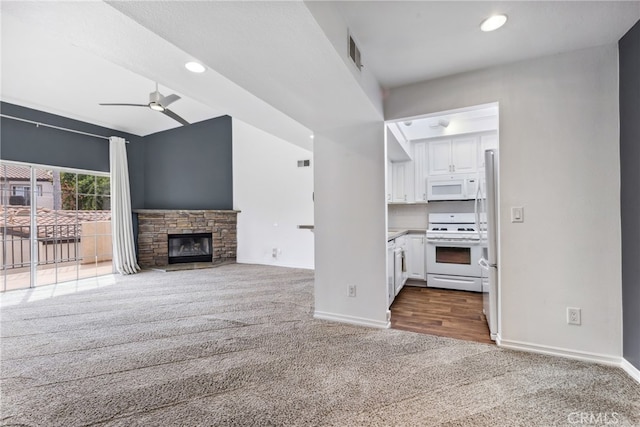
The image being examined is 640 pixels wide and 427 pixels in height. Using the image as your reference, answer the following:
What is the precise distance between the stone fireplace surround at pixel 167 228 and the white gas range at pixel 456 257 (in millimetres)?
4721

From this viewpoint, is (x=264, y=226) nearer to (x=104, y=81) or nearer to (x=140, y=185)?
(x=140, y=185)

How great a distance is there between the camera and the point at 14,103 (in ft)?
14.4

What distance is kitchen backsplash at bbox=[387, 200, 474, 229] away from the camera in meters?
4.54

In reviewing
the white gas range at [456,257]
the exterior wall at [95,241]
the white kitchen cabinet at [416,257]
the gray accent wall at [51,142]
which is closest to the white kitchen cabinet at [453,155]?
the white gas range at [456,257]

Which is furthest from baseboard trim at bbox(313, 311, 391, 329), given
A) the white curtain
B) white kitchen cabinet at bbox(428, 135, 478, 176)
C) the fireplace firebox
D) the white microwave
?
the white curtain

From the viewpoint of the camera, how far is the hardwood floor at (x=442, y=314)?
2.69m

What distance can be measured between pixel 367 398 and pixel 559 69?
2.81 m

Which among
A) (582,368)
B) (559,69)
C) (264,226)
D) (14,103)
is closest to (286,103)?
(559,69)

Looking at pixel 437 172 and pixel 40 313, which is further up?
pixel 437 172

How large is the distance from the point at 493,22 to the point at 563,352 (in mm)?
2482

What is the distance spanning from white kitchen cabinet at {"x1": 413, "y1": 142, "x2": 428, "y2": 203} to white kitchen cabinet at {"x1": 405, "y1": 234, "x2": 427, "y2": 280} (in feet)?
2.21

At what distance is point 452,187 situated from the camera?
439cm

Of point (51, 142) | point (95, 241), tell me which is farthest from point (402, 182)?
point (51, 142)

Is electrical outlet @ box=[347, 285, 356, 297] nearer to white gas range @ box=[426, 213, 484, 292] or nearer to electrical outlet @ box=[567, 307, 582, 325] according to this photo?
electrical outlet @ box=[567, 307, 582, 325]
